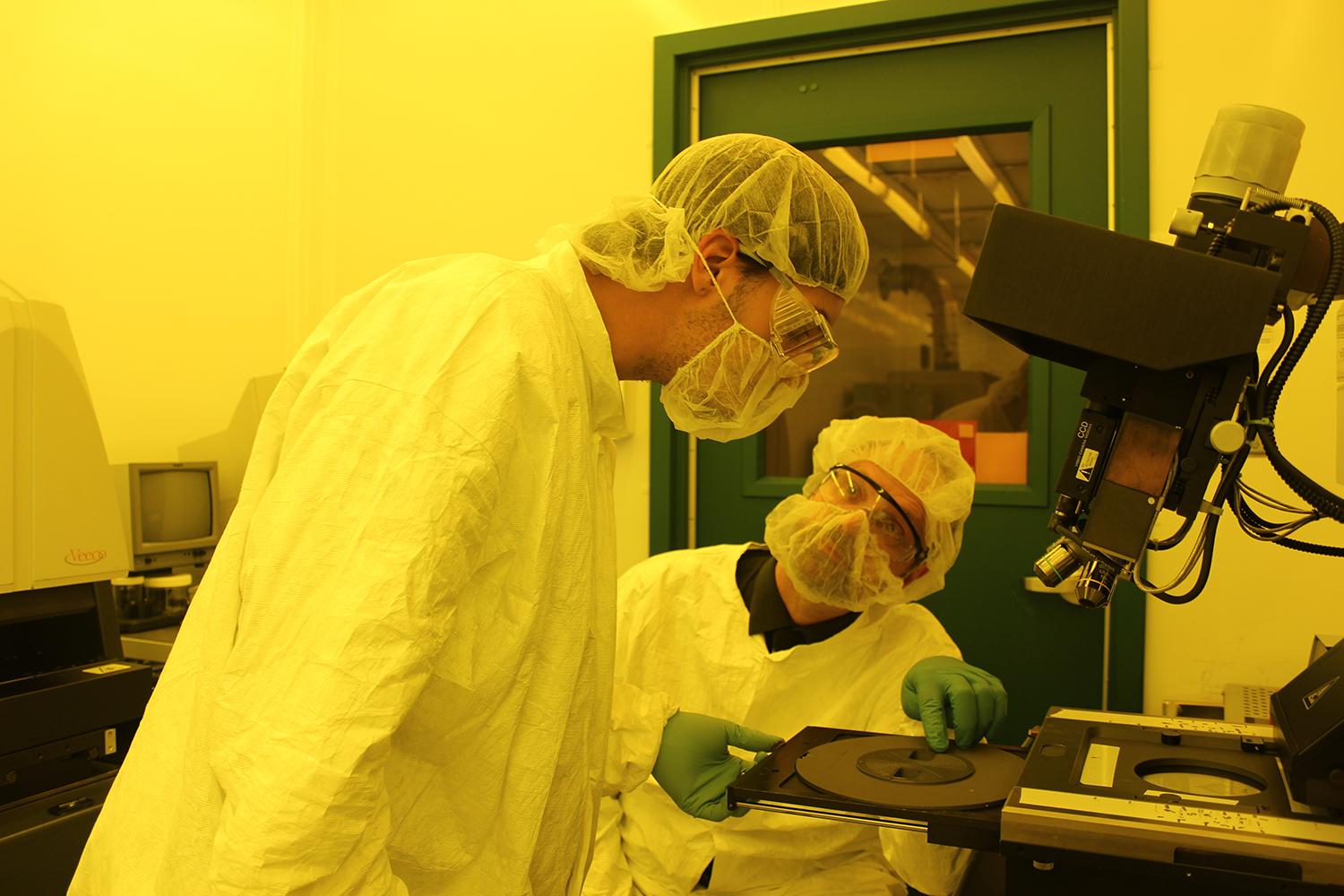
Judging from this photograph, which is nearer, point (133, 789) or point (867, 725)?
point (133, 789)

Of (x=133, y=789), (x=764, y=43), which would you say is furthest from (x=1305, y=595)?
(x=133, y=789)

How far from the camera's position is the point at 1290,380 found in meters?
1.79

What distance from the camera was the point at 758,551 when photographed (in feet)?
6.07

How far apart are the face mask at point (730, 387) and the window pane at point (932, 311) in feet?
3.24

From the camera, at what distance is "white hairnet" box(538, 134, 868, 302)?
103 cm

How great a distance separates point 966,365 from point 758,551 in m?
0.69

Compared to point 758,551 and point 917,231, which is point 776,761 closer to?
point 758,551

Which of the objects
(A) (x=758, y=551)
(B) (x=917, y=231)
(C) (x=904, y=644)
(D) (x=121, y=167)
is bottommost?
(C) (x=904, y=644)

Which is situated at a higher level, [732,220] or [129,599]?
[732,220]

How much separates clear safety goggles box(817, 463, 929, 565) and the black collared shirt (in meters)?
0.21

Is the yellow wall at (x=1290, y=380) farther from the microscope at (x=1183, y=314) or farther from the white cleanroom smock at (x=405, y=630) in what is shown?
the white cleanroom smock at (x=405, y=630)

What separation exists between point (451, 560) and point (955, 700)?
953mm

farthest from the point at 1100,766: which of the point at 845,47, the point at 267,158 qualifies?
the point at 267,158

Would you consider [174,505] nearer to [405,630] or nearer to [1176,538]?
[405,630]
